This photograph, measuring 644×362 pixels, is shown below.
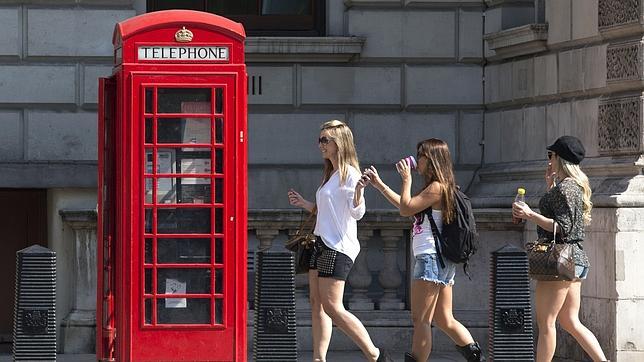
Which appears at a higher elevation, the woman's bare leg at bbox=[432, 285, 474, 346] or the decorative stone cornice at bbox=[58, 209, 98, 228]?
the decorative stone cornice at bbox=[58, 209, 98, 228]

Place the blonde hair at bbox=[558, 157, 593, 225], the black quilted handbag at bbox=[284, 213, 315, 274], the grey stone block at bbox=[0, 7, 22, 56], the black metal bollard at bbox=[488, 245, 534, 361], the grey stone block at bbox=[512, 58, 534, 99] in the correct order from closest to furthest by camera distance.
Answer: the blonde hair at bbox=[558, 157, 593, 225] < the black metal bollard at bbox=[488, 245, 534, 361] < the black quilted handbag at bbox=[284, 213, 315, 274] < the grey stone block at bbox=[512, 58, 534, 99] < the grey stone block at bbox=[0, 7, 22, 56]

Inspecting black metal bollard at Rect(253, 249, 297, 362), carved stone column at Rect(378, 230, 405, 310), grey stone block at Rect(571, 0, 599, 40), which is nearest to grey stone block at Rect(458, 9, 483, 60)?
grey stone block at Rect(571, 0, 599, 40)

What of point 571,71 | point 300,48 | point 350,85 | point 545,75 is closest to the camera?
point 571,71

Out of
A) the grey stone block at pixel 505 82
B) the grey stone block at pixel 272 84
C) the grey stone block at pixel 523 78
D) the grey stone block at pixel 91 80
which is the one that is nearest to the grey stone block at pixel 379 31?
the grey stone block at pixel 272 84

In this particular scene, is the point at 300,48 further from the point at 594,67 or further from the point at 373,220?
the point at 594,67

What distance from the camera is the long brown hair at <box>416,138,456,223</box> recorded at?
1058cm

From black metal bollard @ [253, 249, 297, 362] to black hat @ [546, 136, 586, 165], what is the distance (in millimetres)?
1944

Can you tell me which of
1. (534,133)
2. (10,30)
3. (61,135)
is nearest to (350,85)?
(534,133)

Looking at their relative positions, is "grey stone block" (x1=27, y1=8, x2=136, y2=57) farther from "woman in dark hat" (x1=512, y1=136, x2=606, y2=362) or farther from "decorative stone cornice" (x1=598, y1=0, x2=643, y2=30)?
"woman in dark hat" (x1=512, y1=136, x2=606, y2=362)

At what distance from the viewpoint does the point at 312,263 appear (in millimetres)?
10781

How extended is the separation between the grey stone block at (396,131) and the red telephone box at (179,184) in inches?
194

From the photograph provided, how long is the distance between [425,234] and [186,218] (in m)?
1.64

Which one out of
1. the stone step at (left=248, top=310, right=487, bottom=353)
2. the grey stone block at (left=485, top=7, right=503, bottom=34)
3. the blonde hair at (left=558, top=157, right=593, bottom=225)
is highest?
the grey stone block at (left=485, top=7, right=503, bottom=34)

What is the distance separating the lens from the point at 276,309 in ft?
35.0
